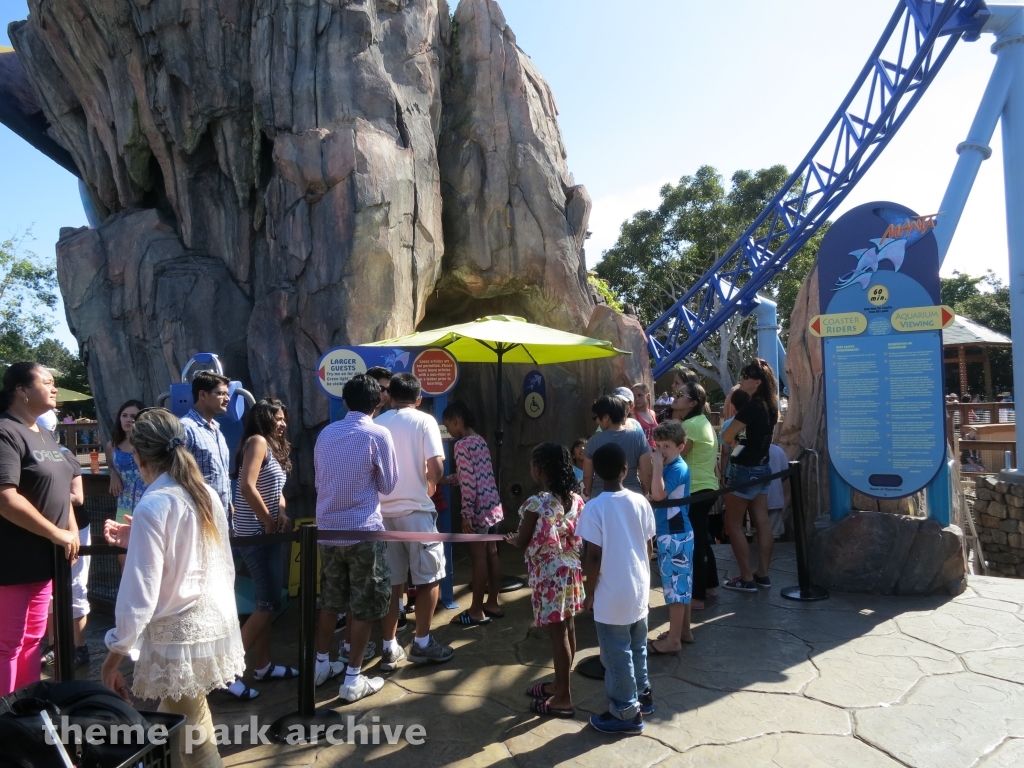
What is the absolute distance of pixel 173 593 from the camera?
2387 millimetres

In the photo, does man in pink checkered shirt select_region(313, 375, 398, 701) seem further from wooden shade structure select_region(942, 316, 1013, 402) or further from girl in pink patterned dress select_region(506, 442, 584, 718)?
wooden shade structure select_region(942, 316, 1013, 402)

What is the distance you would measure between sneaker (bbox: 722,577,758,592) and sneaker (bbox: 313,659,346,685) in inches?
124

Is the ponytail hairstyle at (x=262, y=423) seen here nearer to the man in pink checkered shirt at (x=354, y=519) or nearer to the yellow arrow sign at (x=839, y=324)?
the man in pink checkered shirt at (x=354, y=519)

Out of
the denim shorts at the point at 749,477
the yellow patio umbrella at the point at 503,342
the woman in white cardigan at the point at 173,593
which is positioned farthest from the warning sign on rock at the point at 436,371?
the woman in white cardigan at the point at 173,593

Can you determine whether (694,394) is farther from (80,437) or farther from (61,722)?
(80,437)

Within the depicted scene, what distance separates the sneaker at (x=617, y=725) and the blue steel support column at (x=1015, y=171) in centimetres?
928

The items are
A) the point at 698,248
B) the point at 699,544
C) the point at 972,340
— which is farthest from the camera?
the point at 698,248

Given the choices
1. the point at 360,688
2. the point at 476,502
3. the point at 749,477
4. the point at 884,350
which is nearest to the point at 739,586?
the point at 749,477

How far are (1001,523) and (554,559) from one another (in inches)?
387

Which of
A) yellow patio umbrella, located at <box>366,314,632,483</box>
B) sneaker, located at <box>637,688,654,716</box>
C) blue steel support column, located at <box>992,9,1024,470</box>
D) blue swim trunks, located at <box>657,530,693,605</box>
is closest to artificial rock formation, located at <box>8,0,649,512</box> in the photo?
yellow patio umbrella, located at <box>366,314,632,483</box>

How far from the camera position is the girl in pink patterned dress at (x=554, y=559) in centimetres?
342

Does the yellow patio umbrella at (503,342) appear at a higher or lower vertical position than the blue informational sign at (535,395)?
higher

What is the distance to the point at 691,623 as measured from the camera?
15.9ft

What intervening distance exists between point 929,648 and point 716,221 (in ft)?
69.7
